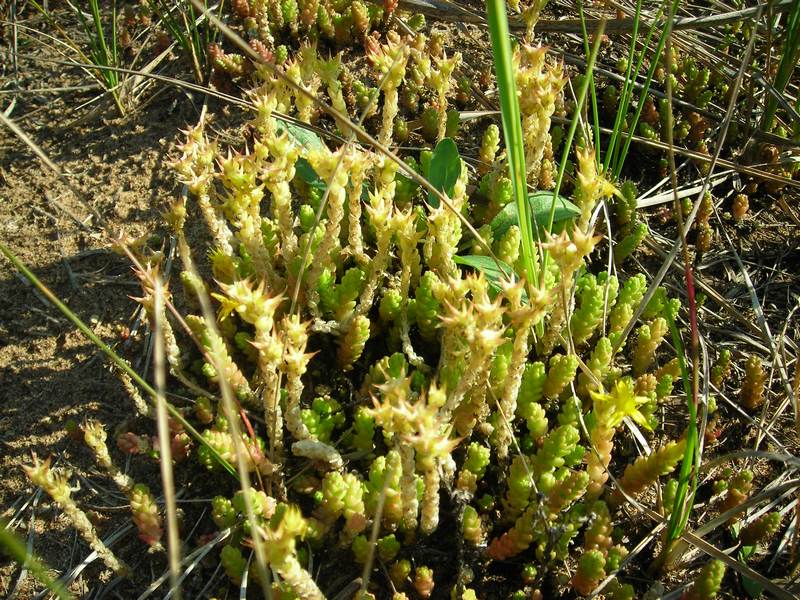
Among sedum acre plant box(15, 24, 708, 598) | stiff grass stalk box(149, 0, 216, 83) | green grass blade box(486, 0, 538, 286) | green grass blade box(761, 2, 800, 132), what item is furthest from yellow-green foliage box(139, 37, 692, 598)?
green grass blade box(761, 2, 800, 132)

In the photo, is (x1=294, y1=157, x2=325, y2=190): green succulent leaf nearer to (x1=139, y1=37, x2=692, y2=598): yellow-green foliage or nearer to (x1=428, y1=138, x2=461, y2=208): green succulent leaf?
(x1=139, y1=37, x2=692, y2=598): yellow-green foliage

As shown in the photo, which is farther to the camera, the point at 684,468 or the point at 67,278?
the point at 67,278

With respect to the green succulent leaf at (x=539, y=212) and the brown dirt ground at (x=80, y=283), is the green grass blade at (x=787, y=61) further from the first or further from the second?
the green succulent leaf at (x=539, y=212)

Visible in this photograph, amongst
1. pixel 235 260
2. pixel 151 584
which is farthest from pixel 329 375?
pixel 151 584

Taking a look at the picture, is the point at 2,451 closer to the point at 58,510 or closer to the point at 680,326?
the point at 58,510

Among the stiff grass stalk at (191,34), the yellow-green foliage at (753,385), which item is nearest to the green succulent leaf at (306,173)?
the stiff grass stalk at (191,34)

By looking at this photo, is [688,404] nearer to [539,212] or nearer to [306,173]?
[539,212]

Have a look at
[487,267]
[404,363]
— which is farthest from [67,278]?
[487,267]
